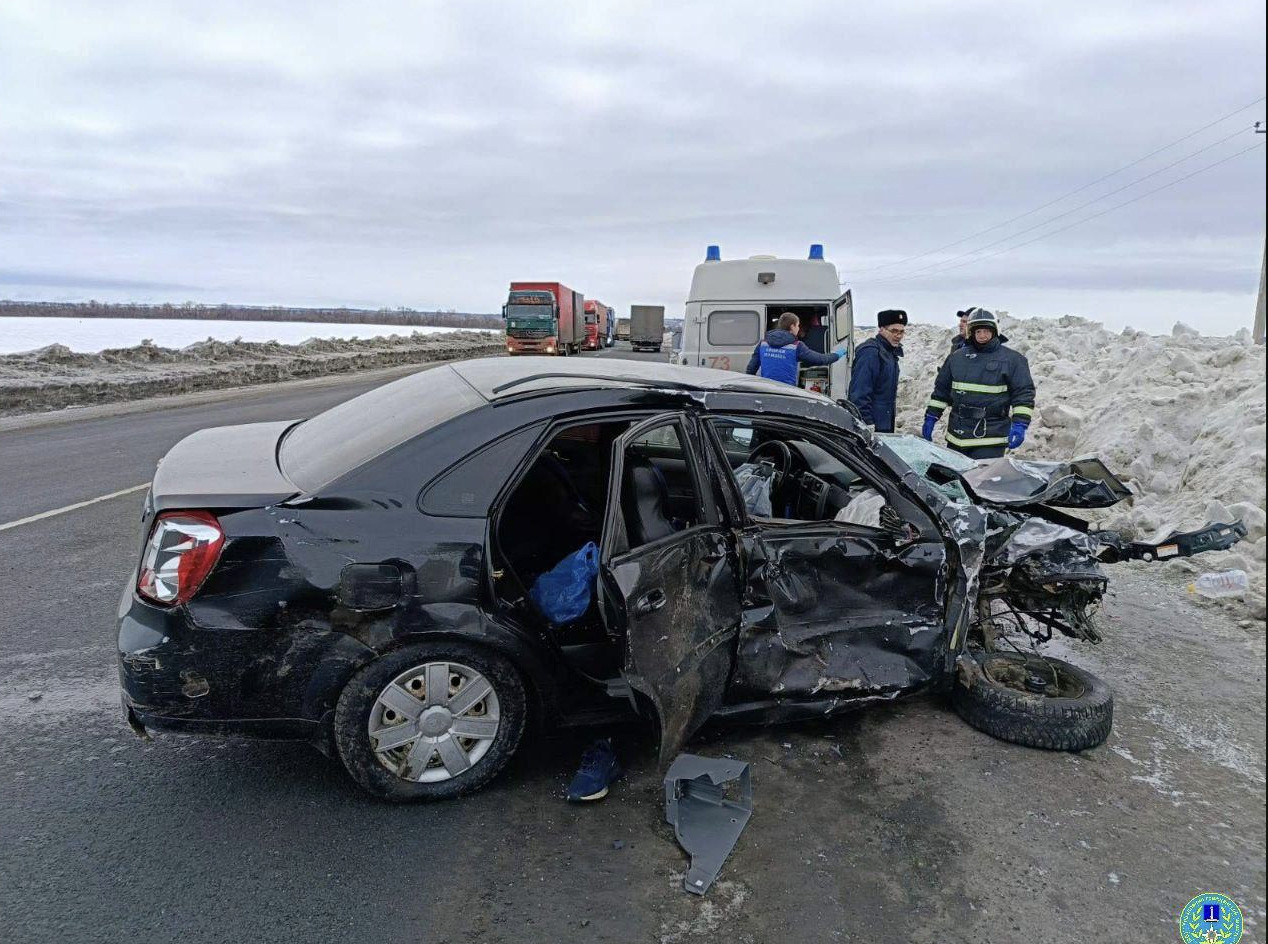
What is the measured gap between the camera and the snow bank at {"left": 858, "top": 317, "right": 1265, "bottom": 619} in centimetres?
616

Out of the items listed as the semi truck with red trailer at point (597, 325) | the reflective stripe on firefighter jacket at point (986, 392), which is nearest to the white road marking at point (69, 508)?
the reflective stripe on firefighter jacket at point (986, 392)

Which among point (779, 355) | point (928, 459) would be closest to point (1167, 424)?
point (779, 355)

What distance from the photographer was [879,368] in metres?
7.93

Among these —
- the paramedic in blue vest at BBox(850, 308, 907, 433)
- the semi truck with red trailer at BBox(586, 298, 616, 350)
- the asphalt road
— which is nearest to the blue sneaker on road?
the asphalt road

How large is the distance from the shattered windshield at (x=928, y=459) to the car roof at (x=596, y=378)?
0.96m

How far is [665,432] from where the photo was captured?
3.97m

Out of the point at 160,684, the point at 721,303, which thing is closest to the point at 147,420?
the point at 721,303

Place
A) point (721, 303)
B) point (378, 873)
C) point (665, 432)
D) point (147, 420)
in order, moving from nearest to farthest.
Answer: point (378, 873)
point (665, 432)
point (721, 303)
point (147, 420)

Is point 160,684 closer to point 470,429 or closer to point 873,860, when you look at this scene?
point 470,429

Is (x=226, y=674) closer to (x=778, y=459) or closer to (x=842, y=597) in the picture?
(x=842, y=597)

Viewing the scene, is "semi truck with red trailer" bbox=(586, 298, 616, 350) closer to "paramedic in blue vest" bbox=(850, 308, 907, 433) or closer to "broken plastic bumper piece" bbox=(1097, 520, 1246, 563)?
"paramedic in blue vest" bbox=(850, 308, 907, 433)

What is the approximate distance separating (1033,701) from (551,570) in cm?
221

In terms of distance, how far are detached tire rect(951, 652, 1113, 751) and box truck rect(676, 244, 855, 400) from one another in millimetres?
6415

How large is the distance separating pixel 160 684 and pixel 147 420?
498 inches
